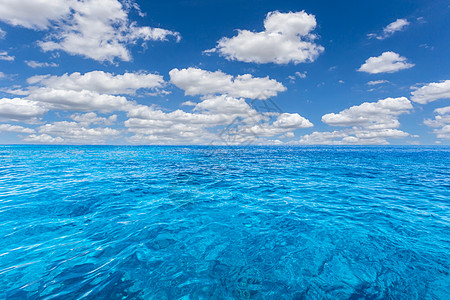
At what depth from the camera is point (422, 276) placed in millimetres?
6727

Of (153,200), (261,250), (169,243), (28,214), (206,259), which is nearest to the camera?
(206,259)

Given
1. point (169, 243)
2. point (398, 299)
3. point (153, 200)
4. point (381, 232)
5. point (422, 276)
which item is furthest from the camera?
point (153, 200)

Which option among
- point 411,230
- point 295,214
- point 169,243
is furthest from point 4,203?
point 411,230

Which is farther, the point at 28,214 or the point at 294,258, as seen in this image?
the point at 28,214

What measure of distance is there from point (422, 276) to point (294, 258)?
4.23 m

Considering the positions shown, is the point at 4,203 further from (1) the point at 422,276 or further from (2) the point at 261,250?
(1) the point at 422,276

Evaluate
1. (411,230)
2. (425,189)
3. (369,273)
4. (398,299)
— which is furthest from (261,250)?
(425,189)

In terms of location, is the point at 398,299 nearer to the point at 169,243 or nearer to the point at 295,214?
the point at 295,214

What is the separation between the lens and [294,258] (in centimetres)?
774

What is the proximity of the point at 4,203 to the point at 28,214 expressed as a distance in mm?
3896

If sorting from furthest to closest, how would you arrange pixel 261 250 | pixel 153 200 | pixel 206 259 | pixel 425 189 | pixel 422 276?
pixel 425 189 → pixel 153 200 → pixel 261 250 → pixel 206 259 → pixel 422 276

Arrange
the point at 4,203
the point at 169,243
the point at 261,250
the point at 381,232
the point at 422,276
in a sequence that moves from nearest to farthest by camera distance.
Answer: the point at 422,276 → the point at 261,250 → the point at 169,243 → the point at 381,232 → the point at 4,203

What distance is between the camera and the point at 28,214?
11.6 meters

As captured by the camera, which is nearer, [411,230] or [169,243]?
[169,243]
